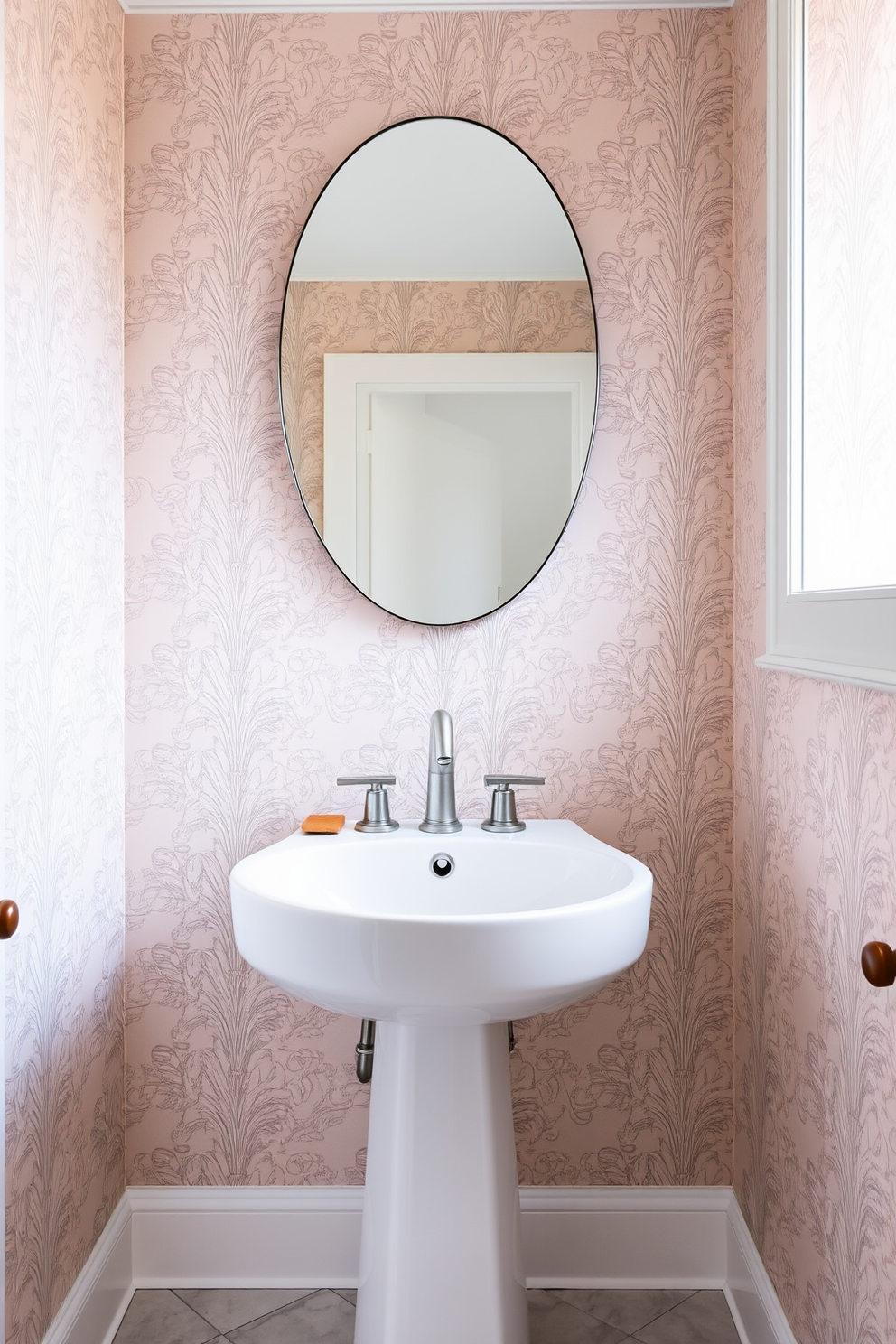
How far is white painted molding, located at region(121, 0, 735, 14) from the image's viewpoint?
1.52m

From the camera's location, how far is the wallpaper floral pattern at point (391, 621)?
5.03 ft

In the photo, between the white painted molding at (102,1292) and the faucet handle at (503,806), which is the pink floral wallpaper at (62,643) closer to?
the white painted molding at (102,1292)

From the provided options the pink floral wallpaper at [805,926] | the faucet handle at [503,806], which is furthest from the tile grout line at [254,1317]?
the faucet handle at [503,806]

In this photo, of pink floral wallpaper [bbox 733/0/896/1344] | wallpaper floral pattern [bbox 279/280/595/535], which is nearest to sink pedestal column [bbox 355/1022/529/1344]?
pink floral wallpaper [bbox 733/0/896/1344]

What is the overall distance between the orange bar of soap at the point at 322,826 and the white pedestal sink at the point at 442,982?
0.05 feet

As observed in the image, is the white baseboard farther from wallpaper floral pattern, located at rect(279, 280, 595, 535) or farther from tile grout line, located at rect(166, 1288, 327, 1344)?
wallpaper floral pattern, located at rect(279, 280, 595, 535)

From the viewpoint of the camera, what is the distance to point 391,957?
1.02 meters

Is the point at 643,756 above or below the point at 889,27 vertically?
below

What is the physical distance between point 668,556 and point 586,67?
79 cm

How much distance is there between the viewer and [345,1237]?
1573mm

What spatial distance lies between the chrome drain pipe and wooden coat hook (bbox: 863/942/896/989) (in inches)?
30.4

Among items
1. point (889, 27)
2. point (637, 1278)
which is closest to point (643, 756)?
point (637, 1278)

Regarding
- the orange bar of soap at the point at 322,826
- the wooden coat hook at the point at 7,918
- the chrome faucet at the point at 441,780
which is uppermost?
the chrome faucet at the point at 441,780

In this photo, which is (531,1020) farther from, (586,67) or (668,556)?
(586,67)
